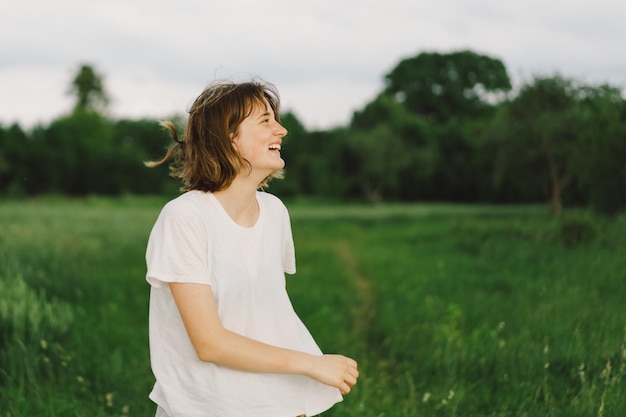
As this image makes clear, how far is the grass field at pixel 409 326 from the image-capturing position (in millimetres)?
4645

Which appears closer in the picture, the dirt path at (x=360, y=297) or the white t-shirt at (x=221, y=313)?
the white t-shirt at (x=221, y=313)

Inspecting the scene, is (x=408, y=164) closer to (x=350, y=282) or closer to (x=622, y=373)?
(x=350, y=282)

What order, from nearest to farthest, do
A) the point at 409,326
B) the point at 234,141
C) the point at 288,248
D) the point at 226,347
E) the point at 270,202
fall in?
the point at 226,347 → the point at 234,141 → the point at 270,202 → the point at 288,248 → the point at 409,326

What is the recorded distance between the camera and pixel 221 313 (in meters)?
2.11

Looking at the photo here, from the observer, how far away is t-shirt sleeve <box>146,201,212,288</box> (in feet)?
6.45

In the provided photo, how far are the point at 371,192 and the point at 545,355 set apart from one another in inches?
1662

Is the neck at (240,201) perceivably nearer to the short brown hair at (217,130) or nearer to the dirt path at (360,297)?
the short brown hair at (217,130)

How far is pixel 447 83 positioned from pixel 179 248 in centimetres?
6359

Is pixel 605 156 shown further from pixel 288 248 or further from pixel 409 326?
pixel 288 248

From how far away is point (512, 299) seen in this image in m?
7.74

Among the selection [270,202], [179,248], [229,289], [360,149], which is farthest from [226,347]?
[360,149]

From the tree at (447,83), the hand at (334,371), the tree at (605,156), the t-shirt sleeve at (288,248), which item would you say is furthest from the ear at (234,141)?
the tree at (447,83)

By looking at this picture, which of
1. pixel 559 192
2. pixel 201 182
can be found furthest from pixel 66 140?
pixel 201 182

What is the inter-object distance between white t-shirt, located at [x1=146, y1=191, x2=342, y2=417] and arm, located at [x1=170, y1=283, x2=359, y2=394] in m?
0.05
